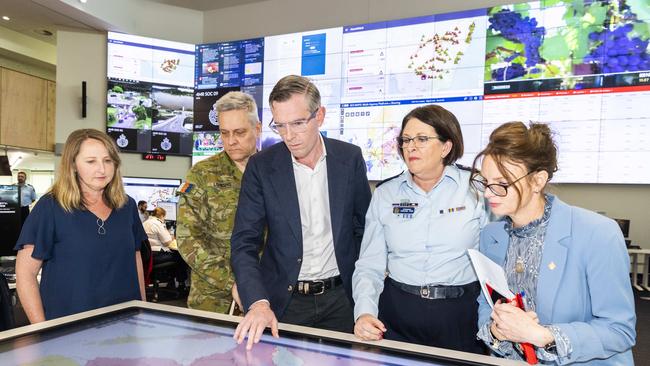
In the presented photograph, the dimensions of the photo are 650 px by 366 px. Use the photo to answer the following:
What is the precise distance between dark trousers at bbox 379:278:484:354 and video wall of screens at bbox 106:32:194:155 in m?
5.44

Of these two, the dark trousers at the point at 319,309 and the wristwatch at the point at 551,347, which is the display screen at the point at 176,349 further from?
the dark trousers at the point at 319,309

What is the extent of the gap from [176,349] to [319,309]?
0.70 meters

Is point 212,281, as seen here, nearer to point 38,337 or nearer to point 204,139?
point 38,337

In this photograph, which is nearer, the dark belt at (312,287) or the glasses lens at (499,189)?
the glasses lens at (499,189)

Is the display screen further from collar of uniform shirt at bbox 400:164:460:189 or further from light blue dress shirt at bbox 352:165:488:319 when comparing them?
collar of uniform shirt at bbox 400:164:460:189

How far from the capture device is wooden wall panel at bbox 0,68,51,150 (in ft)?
24.3

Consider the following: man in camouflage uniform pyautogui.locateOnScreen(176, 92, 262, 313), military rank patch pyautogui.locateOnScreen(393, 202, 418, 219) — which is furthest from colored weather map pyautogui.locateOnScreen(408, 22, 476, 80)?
military rank patch pyautogui.locateOnScreen(393, 202, 418, 219)

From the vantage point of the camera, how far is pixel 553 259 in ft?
3.86

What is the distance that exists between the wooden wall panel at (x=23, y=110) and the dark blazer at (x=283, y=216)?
7.47 m

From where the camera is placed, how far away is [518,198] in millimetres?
1172

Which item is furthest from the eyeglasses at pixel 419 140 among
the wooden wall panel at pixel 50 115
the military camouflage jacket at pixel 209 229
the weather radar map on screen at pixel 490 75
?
the wooden wall panel at pixel 50 115

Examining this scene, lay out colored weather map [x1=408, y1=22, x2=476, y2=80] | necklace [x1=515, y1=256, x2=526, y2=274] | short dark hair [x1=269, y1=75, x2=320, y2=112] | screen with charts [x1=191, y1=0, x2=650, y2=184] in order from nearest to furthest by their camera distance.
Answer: necklace [x1=515, y1=256, x2=526, y2=274], short dark hair [x1=269, y1=75, x2=320, y2=112], screen with charts [x1=191, y1=0, x2=650, y2=184], colored weather map [x1=408, y1=22, x2=476, y2=80]

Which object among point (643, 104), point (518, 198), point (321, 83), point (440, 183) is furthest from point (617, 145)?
point (518, 198)

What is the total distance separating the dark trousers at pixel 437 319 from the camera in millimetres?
1474
